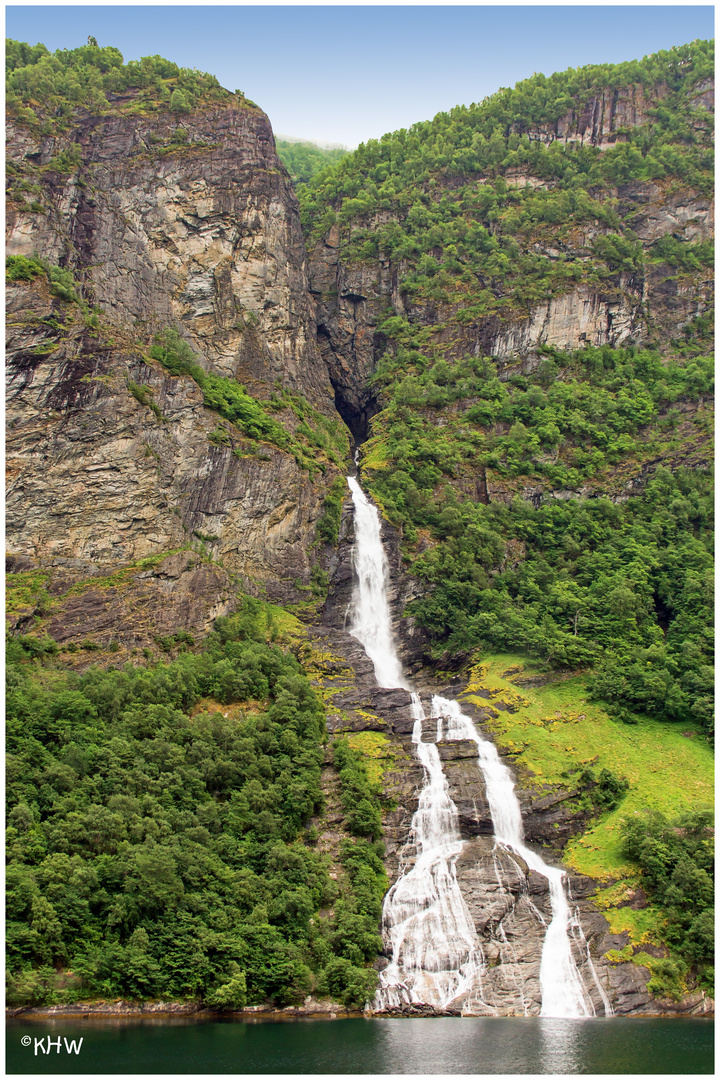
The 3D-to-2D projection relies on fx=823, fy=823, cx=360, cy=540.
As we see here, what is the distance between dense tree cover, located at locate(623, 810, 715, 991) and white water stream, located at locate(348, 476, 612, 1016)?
15.4 ft

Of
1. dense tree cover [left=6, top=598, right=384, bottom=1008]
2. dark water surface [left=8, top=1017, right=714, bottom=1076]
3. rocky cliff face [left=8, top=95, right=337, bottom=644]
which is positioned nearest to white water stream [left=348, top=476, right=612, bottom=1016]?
dense tree cover [left=6, top=598, right=384, bottom=1008]

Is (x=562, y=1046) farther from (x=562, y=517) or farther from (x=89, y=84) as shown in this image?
(x=89, y=84)

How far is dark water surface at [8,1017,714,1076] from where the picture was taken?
27.6 m

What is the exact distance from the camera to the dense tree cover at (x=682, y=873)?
1597 inches

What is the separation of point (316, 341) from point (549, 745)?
6632 centimetres

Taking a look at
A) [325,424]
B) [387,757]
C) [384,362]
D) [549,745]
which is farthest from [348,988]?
[384,362]

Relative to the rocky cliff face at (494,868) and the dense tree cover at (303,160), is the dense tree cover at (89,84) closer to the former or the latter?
the dense tree cover at (303,160)

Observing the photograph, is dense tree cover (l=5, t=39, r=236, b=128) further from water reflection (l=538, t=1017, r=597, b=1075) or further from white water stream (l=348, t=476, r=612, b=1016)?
water reflection (l=538, t=1017, r=597, b=1075)

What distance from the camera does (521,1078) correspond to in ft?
87.6

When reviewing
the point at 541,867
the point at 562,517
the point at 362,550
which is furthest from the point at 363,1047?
the point at 562,517

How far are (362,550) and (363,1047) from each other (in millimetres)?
49647

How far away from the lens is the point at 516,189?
4338 inches

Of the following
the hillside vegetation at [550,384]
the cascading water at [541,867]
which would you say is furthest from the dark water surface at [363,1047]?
the hillside vegetation at [550,384]

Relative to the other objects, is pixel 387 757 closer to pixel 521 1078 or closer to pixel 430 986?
pixel 430 986
